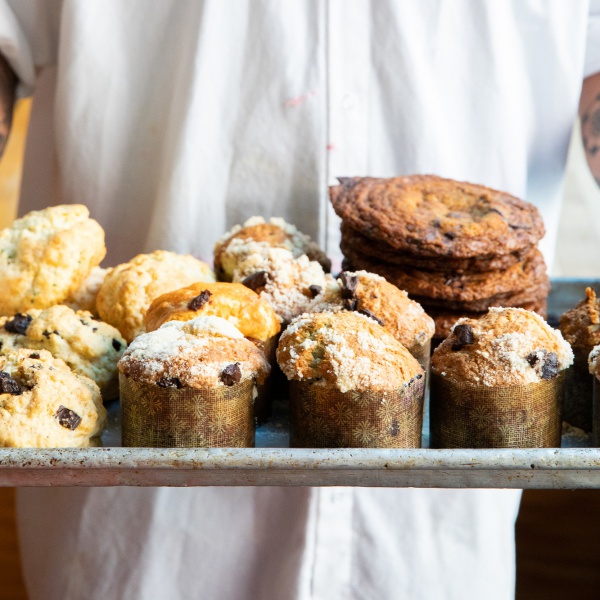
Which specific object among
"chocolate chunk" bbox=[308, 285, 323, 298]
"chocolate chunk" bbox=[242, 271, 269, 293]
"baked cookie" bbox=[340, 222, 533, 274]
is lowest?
"chocolate chunk" bbox=[308, 285, 323, 298]

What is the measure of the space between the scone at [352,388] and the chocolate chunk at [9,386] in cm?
27

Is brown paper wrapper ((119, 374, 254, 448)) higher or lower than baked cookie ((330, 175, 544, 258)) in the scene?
lower

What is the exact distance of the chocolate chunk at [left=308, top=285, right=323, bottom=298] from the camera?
0.98m

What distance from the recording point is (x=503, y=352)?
83cm

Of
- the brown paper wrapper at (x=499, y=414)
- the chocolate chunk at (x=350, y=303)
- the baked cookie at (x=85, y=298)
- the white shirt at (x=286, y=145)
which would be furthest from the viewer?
the white shirt at (x=286, y=145)

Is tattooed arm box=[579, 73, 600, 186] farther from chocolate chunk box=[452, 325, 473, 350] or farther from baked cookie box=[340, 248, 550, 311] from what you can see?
chocolate chunk box=[452, 325, 473, 350]

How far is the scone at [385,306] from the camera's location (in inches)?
35.8

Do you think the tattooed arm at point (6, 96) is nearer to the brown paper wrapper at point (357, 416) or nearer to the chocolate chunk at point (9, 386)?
the chocolate chunk at point (9, 386)

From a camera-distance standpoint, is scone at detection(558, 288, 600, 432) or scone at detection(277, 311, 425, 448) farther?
scone at detection(558, 288, 600, 432)

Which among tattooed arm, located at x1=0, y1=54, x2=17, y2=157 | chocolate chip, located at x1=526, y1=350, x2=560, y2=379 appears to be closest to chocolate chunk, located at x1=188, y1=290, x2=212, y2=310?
chocolate chip, located at x1=526, y1=350, x2=560, y2=379

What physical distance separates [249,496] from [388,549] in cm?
25

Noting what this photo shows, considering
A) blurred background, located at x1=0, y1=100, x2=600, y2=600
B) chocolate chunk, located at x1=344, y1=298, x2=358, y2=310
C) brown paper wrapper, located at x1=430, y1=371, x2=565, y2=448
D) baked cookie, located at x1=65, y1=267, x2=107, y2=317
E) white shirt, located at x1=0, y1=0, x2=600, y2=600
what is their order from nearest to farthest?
brown paper wrapper, located at x1=430, y1=371, x2=565, y2=448 < chocolate chunk, located at x1=344, y1=298, x2=358, y2=310 < baked cookie, located at x1=65, y1=267, x2=107, y2=317 < white shirt, located at x1=0, y1=0, x2=600, y2=600 < blurred background, located at x1=0, y1=100, x2=600, y2=600

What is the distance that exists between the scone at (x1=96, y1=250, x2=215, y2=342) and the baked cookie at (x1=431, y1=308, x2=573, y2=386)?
1.13 feet

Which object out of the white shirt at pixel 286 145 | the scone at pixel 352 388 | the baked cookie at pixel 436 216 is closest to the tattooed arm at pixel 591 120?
the white shirt at pixel 286 145
